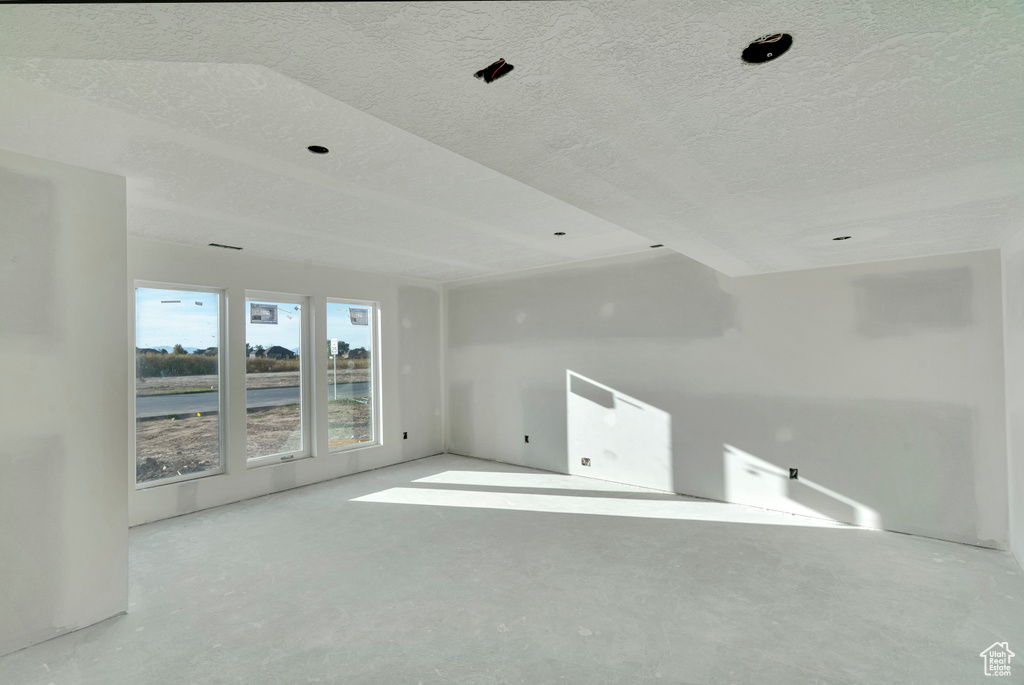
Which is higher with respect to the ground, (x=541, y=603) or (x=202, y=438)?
(x=202, y=438)

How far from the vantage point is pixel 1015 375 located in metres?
3.24

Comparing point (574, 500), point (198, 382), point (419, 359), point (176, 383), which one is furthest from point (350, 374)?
point (574, 500)

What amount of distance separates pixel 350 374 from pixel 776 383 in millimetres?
4718

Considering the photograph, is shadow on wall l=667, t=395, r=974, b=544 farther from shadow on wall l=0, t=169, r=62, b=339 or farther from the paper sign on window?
shadow on wall l=0, t=169, r=62, b=339

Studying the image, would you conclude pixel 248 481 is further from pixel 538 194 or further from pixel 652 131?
pixel 652 131

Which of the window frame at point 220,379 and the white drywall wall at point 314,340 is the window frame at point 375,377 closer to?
the white drywall wall at point 314,340

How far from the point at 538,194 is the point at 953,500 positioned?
12.7ft

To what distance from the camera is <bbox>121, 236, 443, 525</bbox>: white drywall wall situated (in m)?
4.34

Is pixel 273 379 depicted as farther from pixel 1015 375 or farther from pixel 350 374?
pixel 1015 375

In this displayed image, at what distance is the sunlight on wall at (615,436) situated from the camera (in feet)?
16.7

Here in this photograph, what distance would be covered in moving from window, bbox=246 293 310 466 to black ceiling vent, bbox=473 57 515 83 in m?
4.55

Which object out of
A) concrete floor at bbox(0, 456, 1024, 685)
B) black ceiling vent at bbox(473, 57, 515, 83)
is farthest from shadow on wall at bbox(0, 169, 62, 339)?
black ceiling vent at bbox(473, 57, 515, 83)

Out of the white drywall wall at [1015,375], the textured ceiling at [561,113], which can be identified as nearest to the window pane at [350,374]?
the textured ceiling at [561,113]

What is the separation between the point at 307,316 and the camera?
5.54 metres
